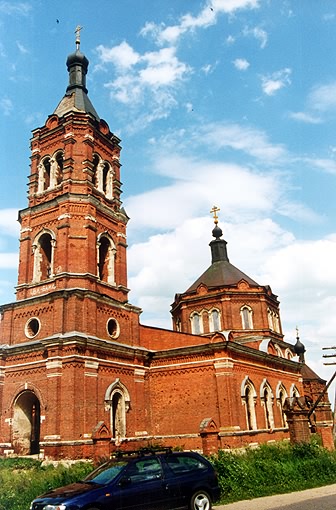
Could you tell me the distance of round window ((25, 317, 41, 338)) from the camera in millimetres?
21688

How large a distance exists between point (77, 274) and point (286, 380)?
1690cm

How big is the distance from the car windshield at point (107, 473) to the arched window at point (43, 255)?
14.2 metres

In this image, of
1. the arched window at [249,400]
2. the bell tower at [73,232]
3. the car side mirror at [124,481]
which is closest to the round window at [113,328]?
the bell tower at [73,232]

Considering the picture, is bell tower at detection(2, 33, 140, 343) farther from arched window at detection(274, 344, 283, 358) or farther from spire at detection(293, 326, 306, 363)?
spire at detection(293, 326, 306, 363)

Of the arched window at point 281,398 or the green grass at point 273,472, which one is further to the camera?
the arched window at point 281,398

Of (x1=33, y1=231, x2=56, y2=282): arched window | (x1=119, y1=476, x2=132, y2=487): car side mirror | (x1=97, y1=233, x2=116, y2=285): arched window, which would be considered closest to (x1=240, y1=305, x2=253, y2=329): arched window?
(x1=97, y1=233, x2=116, y2=285): arched window

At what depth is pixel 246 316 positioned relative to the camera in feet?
108

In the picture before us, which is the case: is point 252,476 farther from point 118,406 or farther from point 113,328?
point 113,328

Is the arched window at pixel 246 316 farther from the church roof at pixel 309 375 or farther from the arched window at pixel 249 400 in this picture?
the church roof at pixel 309 375

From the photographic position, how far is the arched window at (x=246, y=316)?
107 feet

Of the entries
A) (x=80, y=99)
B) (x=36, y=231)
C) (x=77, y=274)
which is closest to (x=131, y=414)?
→ (x=77, y=274)

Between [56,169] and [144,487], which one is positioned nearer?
[144,487]

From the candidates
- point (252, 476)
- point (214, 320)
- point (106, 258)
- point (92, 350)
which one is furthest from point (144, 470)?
point (214, 320)

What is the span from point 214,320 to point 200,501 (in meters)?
23.5
